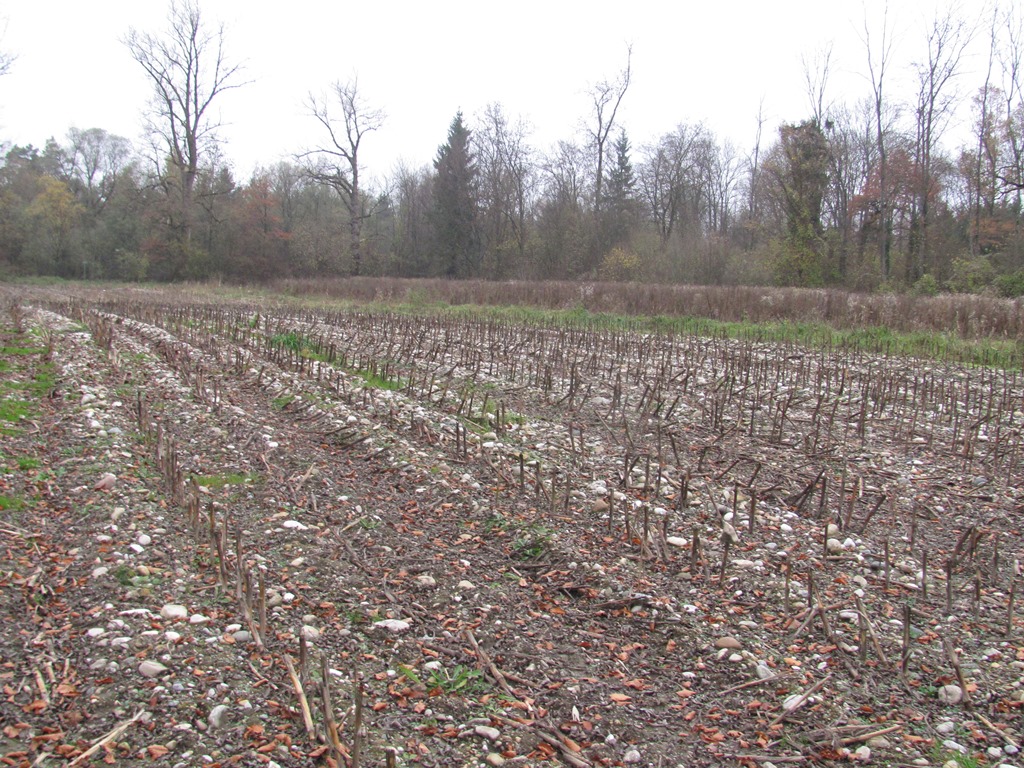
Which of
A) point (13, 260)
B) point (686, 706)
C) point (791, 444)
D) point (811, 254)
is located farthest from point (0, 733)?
point (13, 260)

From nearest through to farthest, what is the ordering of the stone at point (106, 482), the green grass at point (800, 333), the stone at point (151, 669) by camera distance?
the stone at point (151, 669), the stone at point (106, 482), the green grass at point (800, 333)

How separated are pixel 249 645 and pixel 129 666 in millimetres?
477

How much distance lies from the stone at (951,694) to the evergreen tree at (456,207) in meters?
42.2

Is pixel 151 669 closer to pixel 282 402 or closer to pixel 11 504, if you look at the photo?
pixel 11 504

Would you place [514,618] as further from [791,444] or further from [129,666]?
[791,444]

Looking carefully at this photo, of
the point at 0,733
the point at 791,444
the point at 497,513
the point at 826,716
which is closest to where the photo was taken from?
the point at 0,733

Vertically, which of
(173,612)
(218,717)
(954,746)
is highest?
(173,612)

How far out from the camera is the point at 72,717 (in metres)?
2.55

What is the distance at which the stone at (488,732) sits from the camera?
8.79 ft

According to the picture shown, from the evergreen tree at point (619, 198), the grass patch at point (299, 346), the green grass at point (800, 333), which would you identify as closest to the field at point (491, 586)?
the grass patch at point (299, 346)

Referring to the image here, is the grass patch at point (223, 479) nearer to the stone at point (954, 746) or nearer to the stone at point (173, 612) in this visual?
the stone at point (173, 612)

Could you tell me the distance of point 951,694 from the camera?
9.77 ft

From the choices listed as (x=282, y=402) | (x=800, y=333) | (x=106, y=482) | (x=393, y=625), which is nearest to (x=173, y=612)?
(x=393, y=625)

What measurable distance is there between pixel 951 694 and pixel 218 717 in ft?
10.0
